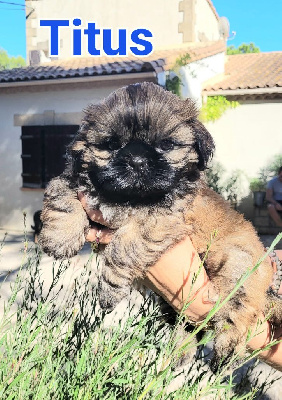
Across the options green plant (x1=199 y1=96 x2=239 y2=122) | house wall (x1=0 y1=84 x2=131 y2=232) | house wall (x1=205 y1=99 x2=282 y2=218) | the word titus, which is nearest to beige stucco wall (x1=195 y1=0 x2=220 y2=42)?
the word titus

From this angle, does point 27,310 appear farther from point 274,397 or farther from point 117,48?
point 117,48

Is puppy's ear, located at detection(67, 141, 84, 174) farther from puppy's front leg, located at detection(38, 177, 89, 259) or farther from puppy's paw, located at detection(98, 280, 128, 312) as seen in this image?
puppy's paw, located at detection(98, 280, 128, 312)

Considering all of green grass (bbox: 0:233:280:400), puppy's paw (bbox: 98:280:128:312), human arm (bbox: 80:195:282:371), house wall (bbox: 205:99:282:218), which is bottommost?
green grass (bbox: 0:233:280:400)

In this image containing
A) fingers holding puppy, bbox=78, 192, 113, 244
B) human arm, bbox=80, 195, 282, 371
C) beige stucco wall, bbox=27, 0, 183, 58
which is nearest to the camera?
human arm, bbox=80, 195, 282, 371

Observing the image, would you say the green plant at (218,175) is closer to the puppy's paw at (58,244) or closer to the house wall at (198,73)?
the house wall at (198,73)

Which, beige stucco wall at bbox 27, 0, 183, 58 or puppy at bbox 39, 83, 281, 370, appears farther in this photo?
beige stucco wall at bbox 27, 0, 183, 58

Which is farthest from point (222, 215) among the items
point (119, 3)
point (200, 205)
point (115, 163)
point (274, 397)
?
point (119, 3)

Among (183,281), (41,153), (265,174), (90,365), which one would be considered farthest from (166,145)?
(265,174)
